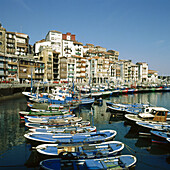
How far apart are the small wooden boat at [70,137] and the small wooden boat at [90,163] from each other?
3.50 meters

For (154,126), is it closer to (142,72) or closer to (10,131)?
(10,131)

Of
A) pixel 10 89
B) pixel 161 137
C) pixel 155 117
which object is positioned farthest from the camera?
pixel 10 89

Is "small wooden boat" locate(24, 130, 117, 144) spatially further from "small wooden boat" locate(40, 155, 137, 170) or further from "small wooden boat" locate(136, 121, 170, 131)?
"small wooden boat" locate(136, 121, 170, 131)

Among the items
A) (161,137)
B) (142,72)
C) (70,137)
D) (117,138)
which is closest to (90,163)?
(70,137)

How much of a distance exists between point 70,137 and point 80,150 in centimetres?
353

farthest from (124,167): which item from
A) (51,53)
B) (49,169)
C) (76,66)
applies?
(76,66)

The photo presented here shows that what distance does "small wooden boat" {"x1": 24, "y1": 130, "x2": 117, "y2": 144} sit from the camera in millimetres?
18034

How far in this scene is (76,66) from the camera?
10162cm

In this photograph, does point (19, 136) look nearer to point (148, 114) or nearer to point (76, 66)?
point (148, 114)

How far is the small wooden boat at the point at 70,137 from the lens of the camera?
18034 mm

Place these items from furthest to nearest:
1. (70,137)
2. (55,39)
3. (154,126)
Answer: (55,39), (154,126), (70,137)

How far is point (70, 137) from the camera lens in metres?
19.3

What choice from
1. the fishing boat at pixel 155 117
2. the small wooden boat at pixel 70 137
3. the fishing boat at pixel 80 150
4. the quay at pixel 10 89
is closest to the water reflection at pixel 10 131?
the small wooden boat at pixel 70 137

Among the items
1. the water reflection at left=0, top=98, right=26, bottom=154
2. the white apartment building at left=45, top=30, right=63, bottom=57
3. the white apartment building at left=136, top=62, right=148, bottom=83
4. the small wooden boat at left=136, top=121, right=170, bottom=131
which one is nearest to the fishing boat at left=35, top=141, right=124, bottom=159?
the water reflection at left=0, top=98, right=26, bottom=154
